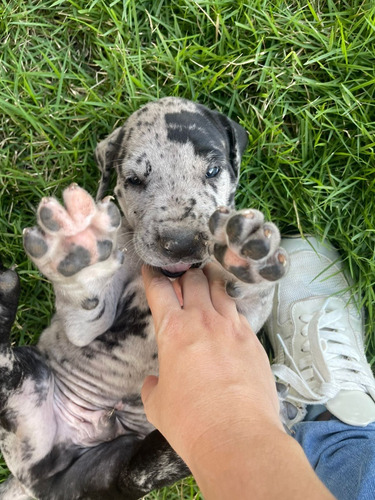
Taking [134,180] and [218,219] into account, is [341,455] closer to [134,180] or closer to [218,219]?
[218,219]

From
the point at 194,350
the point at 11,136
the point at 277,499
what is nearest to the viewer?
the point at 277,499

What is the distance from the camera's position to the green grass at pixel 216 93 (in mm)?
3699

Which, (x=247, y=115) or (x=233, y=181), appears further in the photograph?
(x=247, y=115)

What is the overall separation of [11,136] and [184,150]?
1.79 m

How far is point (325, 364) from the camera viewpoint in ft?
12.1

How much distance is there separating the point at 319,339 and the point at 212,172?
1.72m

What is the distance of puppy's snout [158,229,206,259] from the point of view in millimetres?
2543

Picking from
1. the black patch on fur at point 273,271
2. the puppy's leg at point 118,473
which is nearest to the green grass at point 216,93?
the puppy's leg at point 118,473

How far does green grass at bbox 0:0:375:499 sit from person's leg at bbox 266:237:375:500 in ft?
0.60

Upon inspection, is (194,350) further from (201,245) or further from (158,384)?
(201,245)

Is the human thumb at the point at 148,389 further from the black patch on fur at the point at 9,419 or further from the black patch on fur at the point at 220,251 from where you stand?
the black patch on fur at the point at 9,419

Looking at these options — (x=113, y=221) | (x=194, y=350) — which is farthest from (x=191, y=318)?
(x=113, y=221)

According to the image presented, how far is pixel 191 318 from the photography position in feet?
7.63

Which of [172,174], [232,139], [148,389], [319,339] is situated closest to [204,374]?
[148,389]
